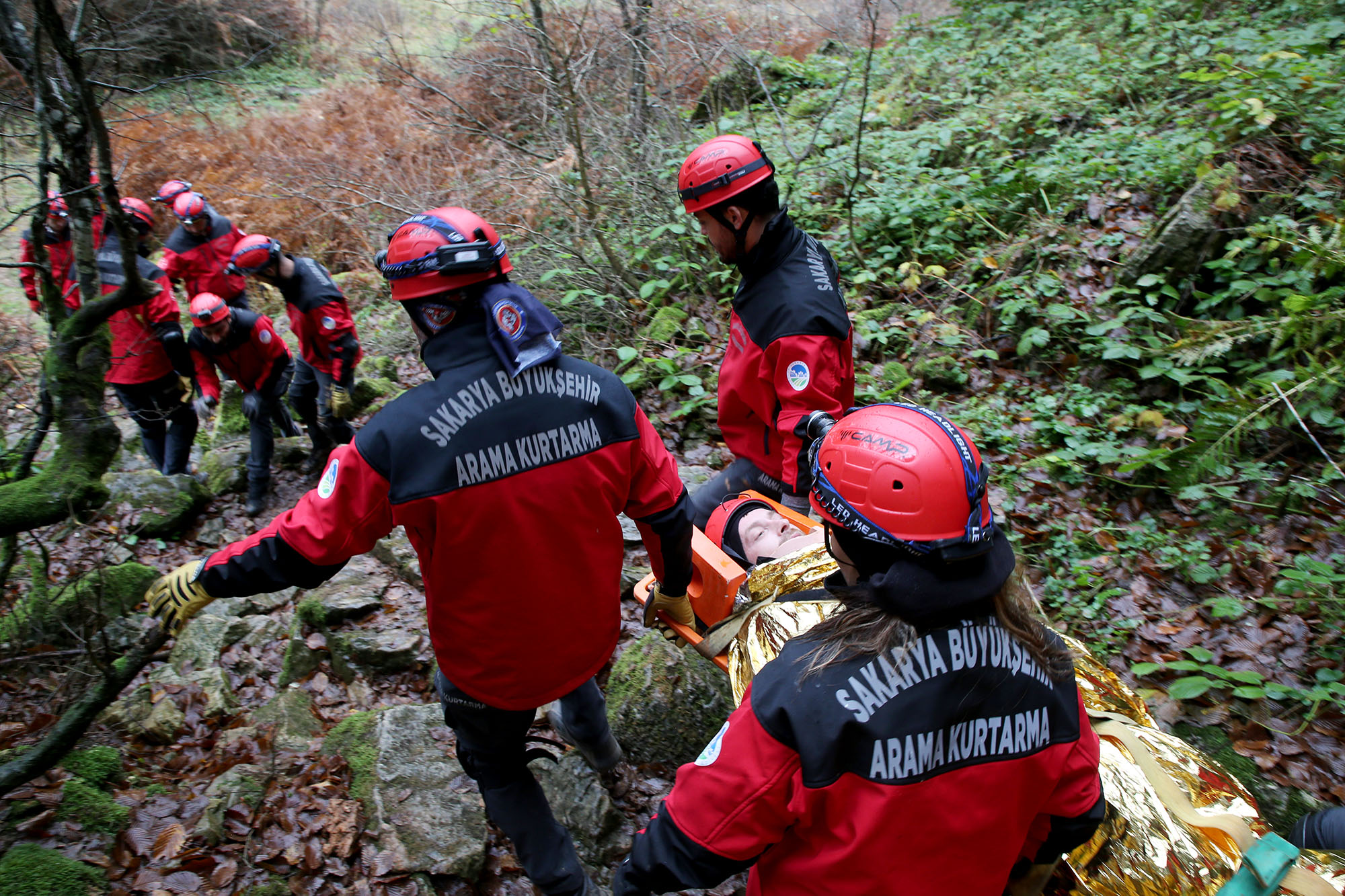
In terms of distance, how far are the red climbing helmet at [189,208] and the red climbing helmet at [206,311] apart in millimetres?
1690

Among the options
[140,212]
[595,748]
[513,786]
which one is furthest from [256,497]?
[513,786]

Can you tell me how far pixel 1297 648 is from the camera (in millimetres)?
3570

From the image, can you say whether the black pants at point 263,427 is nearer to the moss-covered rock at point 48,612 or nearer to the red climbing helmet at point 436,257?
the moss-covered rock at point 48,612

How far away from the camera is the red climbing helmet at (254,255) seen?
217 inches

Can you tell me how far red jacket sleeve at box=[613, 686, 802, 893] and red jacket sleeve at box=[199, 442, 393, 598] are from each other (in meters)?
1.17

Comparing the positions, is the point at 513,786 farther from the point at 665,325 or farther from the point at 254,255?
the point at 665,325

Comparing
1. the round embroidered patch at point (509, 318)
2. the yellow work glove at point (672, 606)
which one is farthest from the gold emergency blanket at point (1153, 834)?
the round embroidered patch at point (509, 318)

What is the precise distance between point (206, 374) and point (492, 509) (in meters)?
5.43

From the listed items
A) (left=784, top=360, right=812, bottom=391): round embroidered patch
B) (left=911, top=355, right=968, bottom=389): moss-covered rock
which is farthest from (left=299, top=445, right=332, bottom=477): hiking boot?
(left=911, top=355, right=968, bottom=389): moss-covered rock

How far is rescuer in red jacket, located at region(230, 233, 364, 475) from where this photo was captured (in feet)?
18.6

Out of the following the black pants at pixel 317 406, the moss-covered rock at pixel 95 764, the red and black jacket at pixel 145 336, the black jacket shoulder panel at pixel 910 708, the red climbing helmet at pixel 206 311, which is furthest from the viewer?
the black pants at pixel 317 406

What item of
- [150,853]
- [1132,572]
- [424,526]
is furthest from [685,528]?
[1132,572]

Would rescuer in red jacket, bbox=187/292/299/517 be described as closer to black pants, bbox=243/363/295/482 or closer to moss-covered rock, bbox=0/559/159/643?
black pants, bbox=243/363/295/482

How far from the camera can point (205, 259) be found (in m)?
7.20
